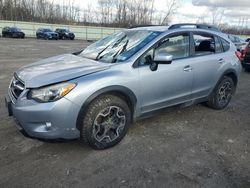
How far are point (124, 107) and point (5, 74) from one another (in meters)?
6.02

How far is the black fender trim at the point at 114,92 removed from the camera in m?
3.03

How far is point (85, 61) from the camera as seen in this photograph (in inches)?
145

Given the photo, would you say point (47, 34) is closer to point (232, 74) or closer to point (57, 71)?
point (232, 74)

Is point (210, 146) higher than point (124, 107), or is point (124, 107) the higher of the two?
point (124, 107)

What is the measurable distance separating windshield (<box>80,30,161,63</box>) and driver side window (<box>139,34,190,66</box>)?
159mm

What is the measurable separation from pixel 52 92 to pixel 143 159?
4.77 feet

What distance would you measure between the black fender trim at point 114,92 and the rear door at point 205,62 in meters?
1.41

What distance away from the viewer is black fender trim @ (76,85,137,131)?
3.03 meters

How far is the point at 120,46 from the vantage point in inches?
156

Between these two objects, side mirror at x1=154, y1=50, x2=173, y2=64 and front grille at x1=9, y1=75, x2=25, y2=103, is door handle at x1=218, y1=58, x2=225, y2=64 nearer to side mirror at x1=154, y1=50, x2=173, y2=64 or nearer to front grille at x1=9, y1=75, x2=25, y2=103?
side mirror at x1=154, y1=50, x2=173, y2=64

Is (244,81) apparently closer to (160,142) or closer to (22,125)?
(160,142)

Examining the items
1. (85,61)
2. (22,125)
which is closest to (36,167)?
(22,125)

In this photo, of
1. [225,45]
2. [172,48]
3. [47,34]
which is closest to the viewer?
[172,48]

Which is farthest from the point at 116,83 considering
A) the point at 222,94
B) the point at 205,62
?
the point at 222,94
